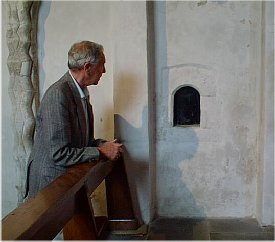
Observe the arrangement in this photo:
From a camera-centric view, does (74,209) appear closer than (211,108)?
Yes

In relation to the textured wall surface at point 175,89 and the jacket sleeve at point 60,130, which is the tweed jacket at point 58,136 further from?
the textured wall surface at point 175,89

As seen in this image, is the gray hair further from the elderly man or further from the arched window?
the arched window

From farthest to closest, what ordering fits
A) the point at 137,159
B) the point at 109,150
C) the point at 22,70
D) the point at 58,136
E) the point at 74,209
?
the point at 22,70 → the point at 137,159 → the point at 109,150 → the point at 58,136 → the point at 74,209

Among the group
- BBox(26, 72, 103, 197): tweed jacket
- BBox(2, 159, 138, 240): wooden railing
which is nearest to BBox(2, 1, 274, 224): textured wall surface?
BBox(2, 159, 138, 240): wooden railing

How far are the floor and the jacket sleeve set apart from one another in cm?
80

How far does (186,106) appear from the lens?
3.01 metres

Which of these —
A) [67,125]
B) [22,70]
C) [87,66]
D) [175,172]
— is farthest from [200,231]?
[22,70]

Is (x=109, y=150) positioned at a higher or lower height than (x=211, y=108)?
lower

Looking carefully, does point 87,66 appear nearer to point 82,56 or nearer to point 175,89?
point 82,56

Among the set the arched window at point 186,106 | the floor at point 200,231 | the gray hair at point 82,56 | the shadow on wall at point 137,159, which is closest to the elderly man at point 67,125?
the gray hair at point 82,56

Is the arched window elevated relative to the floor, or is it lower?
elevated

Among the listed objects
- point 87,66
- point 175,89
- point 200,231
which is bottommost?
point 200,231

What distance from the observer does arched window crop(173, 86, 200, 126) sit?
2.99 metres

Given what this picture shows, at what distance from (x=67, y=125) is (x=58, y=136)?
0.07m
